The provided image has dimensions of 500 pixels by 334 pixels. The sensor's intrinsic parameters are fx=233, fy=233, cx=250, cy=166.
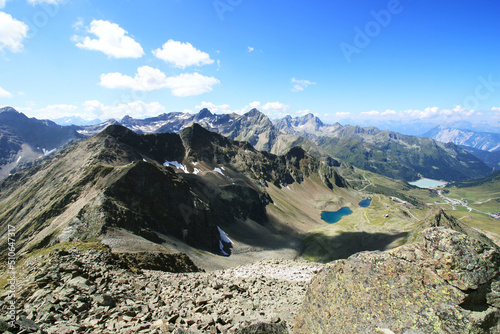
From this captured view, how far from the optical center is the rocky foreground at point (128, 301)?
53.4 ft

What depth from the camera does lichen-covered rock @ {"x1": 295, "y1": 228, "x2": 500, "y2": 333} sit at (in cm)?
1198

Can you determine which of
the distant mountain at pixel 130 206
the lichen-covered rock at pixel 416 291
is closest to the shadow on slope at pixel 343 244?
the distant mountain at pixel 130 206

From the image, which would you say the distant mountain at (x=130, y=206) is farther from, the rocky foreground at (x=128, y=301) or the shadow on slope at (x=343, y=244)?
the rocky foreground at (x=128, y=301)

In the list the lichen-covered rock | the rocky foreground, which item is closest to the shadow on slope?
the rocky foreground

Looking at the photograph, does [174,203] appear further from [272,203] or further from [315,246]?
[272,203]

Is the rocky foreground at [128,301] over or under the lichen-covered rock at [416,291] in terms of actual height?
under

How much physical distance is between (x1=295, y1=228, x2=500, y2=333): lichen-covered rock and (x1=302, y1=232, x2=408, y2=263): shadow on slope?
112225 millimetres

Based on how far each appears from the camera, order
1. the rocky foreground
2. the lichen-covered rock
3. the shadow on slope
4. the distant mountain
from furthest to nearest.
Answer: the shadow on slope, the distant mountain, the rocky foreground, the lichen-covered rock

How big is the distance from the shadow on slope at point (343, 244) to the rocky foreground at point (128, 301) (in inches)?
4101

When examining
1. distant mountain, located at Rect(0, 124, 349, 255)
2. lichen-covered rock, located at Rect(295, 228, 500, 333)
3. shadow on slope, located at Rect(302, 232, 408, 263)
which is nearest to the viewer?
lichen-covered rock, located at Rect(295, 228, 500, 333)

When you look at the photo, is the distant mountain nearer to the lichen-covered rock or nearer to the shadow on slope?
the shadow on slope

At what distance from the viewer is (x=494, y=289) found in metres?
11.9

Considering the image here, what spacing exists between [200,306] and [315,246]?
123837 millimetres

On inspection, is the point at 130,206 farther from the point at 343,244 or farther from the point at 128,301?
the point at 343,244
